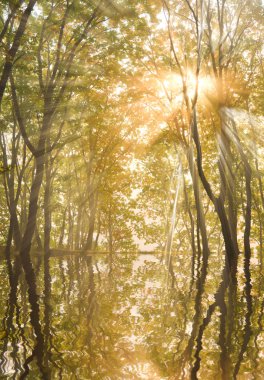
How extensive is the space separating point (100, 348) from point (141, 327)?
4.34 ft

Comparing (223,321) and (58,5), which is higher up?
(58,5)

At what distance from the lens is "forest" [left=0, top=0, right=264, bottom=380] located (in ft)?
16.2

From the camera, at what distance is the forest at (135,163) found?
494 cm

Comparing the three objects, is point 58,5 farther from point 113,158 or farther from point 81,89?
point 113,158

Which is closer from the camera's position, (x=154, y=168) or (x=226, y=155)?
(x=226, y=155)

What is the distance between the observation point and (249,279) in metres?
12.8

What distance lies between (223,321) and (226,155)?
51.6 feet

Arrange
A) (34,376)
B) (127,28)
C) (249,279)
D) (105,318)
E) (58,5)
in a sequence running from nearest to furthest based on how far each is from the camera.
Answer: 1. (34,376)
2. (105,318)
3. (249,279)
4. (58,5)
5. (127,28)

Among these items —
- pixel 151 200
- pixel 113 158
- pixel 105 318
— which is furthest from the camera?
pixel 151 200

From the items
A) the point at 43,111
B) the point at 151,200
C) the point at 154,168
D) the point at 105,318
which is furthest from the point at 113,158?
the point at 105,318

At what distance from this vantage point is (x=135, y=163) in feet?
136

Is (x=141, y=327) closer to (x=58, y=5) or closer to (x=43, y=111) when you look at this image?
(x=43, y=111)

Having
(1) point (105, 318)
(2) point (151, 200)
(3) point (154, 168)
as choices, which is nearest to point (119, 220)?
(2) point (151, 200)

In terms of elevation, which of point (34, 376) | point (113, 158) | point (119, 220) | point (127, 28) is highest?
point (127, 28)
